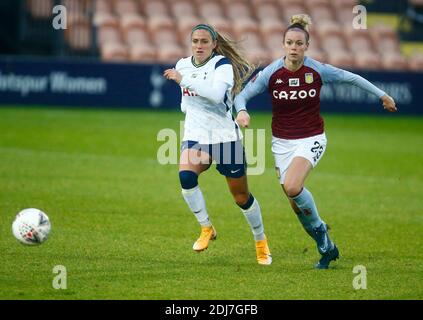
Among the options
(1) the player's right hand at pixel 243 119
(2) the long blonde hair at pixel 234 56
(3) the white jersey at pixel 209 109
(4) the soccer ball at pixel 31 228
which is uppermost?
(2) the long blonde hair at pixel 234 56

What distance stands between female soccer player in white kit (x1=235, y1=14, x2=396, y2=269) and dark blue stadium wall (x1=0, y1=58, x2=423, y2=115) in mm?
13996

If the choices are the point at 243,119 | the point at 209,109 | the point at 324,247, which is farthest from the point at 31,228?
the point at 324,247

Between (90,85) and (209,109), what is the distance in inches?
564

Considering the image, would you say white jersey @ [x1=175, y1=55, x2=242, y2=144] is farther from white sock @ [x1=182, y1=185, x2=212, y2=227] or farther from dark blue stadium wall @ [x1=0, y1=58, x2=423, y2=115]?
dark blue stadium wall @ [x1=0, y1=58, x2=423, y2=115]

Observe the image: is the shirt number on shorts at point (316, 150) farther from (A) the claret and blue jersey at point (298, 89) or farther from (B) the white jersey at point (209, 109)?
(B) the white jersey at point (209, 109)

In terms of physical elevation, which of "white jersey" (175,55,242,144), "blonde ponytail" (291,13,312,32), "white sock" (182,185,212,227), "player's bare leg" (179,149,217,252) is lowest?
"white sock" (182,185,212,227)

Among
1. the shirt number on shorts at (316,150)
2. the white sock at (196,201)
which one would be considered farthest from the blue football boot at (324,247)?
the white sock at (196,201)

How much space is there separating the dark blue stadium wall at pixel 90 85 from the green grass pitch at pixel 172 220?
5.46 feet

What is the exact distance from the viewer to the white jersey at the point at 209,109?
30.1 ft

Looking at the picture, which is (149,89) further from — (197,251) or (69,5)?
(197,251)

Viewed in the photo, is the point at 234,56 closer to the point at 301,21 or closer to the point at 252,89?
the point at 252,89

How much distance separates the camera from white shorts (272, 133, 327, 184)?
360 inches

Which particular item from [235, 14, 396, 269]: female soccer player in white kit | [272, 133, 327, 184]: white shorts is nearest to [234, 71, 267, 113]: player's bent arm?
[235, 14, 396, 269]: female soccer player in white kit
